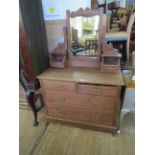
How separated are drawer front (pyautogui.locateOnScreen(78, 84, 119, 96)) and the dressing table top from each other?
7cm

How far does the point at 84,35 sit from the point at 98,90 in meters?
0.67

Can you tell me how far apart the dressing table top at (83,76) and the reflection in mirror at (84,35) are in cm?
21

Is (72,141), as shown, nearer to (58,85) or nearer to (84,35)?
(58,85)

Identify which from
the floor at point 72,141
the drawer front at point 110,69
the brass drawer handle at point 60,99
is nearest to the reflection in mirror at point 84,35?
the drawer front at point 110,69

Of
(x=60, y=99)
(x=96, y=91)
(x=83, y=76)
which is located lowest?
(x=60, y=99)

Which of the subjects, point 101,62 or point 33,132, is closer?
point 101,62

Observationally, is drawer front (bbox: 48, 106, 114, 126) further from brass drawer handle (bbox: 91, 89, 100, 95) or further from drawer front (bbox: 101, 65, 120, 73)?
drawer front (bbox: 101, 65, 120, 73)

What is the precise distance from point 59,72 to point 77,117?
59 cm

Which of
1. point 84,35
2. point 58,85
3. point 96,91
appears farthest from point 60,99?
point 84,35

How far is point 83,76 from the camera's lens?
156 cm

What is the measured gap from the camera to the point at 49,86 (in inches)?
64.8

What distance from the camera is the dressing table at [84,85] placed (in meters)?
1.50
